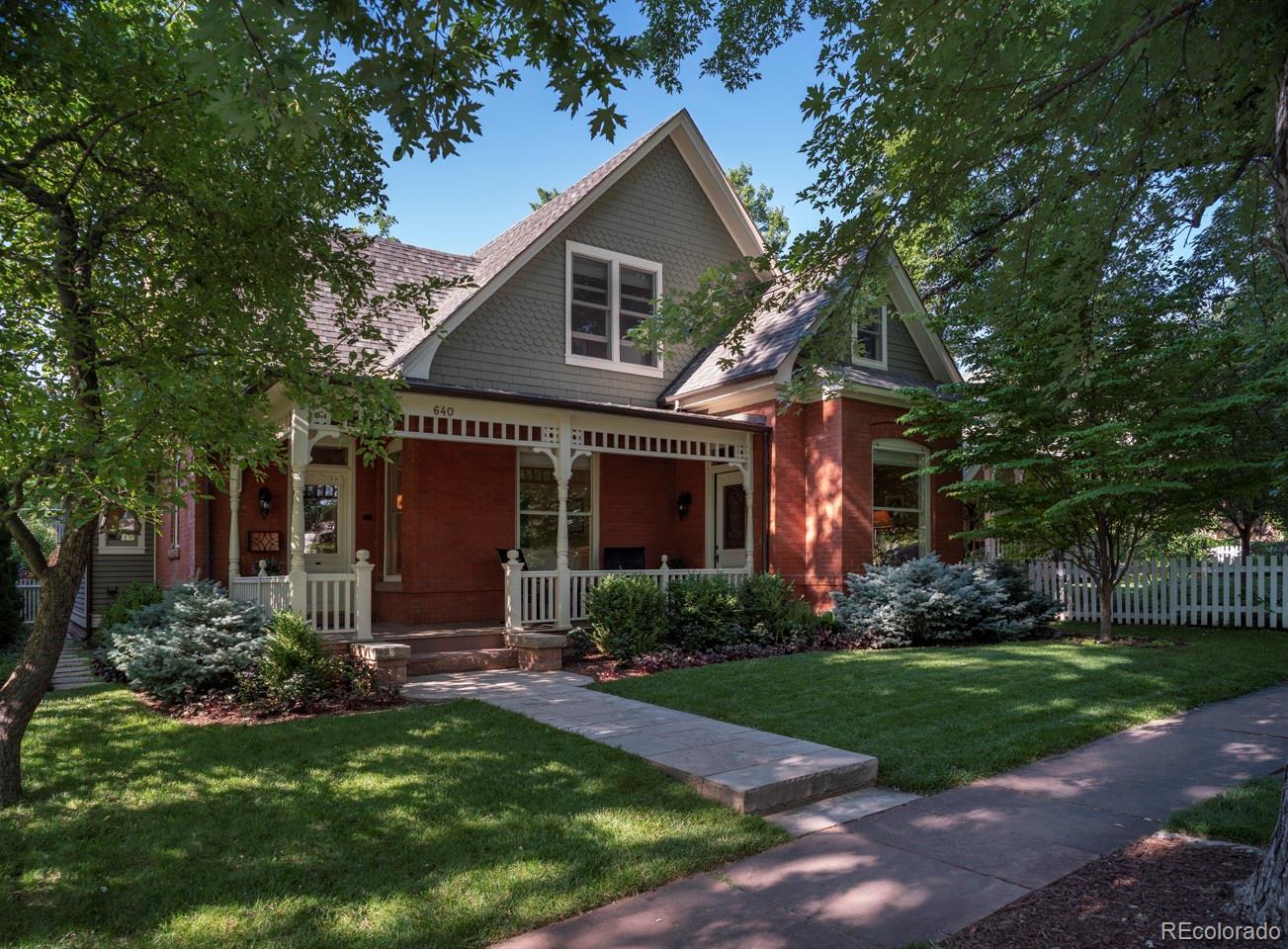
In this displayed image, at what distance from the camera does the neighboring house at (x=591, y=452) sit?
11727 mm

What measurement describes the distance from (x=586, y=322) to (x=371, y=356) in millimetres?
7597

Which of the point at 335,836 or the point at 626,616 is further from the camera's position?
the point at 626,616

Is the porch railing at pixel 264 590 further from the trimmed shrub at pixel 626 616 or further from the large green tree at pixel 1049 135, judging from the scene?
the large green tree at pixel 1049 135

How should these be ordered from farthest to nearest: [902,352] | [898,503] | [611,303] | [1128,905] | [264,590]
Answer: [902,352]
[898,503]
[611,303]
[264,590]
[1128,905]

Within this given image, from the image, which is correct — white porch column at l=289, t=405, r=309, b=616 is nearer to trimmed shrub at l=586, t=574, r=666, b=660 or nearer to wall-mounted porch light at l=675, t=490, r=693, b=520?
trimmed shrub at l=586, t=574, r=666, b=660

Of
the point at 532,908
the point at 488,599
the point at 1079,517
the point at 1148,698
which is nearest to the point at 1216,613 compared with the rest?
the point at 1079,517

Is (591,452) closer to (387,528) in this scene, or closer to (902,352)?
(387,528)

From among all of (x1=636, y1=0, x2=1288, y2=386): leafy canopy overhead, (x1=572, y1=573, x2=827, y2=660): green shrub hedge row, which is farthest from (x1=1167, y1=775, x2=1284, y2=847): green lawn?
(x1=572, y1=573, x2=827, y2=660): green shrub hedge row

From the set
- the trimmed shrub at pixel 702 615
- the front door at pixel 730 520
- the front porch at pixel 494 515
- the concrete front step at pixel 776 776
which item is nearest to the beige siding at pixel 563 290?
the front porch at pixel 494 515

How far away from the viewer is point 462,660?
1005 cm

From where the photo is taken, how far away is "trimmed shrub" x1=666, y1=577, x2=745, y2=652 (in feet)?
35.5

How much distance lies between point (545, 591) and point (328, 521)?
4.29 metres

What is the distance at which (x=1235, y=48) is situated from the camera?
15.7ft

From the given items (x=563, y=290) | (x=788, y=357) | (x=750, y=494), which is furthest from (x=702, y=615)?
(x=563, y=290)
